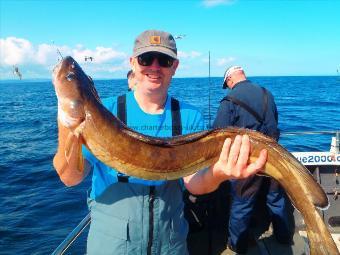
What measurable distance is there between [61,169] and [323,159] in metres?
Answer: 5.43

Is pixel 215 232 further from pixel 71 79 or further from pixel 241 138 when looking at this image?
pixel 71 79

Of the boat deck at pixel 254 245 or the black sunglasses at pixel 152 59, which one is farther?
the boat deck at pixel 254 245

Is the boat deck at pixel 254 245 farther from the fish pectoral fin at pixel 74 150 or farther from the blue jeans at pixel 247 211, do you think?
the fish pectoral fin at pixel 74 150

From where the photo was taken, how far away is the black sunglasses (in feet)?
10.3

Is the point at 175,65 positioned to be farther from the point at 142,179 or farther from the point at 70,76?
the point at 142,179

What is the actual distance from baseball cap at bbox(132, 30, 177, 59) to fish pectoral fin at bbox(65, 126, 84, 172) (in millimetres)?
955

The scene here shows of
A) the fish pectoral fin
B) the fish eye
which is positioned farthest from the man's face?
the fish pectoral fin

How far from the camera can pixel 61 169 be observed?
9.75ft

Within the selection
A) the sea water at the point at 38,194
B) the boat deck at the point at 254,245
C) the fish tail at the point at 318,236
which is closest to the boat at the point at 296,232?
the boat deck at the point at 254,245

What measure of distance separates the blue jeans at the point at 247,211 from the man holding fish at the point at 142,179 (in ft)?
7.75

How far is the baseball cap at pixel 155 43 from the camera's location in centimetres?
312

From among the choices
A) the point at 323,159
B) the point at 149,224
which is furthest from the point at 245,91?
the point at 149,224

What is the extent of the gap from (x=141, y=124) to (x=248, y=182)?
2731mm

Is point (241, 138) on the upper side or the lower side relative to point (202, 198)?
upper
